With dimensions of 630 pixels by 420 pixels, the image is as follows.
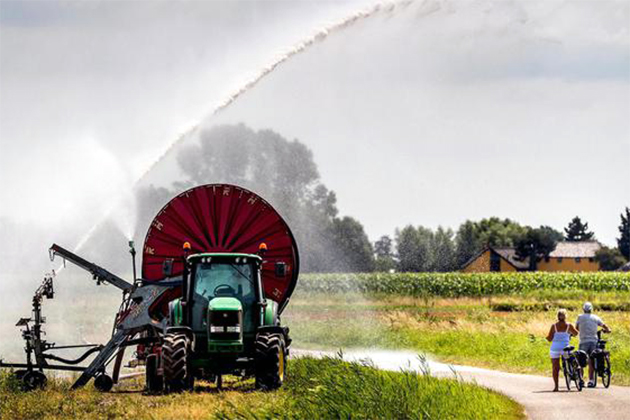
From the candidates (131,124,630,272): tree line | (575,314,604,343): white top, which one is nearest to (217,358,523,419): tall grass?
(575,314,604,343): white top

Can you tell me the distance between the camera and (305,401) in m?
19.0

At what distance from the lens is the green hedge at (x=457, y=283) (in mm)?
80000

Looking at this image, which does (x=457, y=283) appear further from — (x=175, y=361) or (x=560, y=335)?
(x=175, y=361)

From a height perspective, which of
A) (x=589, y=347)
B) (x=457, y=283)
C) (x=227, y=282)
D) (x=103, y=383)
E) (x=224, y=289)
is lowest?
(x=103, y=383)

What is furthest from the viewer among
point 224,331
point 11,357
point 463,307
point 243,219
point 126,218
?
point 463,307

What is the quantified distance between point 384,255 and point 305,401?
9094 cm

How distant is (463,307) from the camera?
7388 centimetres

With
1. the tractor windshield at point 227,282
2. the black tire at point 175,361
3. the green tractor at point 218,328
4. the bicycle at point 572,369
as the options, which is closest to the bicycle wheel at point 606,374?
the bicycle at point 572,369

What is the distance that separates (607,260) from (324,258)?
10467cm

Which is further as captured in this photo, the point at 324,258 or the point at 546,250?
the point at 546,250

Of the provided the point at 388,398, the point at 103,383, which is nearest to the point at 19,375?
the point at 103,383

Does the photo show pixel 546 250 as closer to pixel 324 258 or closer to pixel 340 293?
pixel 324 258

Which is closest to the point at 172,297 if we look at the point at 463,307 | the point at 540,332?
the point at 540,332

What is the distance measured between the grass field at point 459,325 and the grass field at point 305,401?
6.68m
